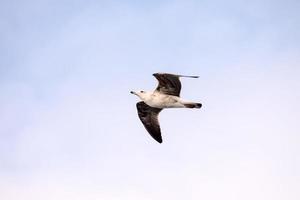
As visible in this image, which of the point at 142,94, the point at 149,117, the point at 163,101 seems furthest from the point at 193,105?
the point at 149,117

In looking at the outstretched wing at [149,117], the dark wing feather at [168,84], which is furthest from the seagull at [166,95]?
the outstretched wing at [149,117]

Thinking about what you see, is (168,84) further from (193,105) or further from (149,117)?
(149,117)

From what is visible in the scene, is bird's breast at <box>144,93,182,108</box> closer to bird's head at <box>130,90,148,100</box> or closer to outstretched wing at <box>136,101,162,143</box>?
bird's head at <box>130,90,148,100</box>

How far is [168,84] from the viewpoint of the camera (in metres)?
35.7

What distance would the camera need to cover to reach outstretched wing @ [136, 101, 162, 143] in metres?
40.3

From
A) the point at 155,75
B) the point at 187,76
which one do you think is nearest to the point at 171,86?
the point at 155,75

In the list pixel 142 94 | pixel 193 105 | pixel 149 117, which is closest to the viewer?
pixel 193 105

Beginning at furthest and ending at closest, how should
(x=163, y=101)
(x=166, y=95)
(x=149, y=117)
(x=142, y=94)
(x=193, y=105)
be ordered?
(x=149, y=117) → (x=142, y=94) → (x=163, y=101) → (x=166, y=95) → (x=193, y=105)

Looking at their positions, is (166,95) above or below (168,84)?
below

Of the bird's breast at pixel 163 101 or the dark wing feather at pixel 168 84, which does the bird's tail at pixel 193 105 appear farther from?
the dark wing feather at pixel 168 84

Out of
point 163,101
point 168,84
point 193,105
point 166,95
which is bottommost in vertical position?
point 193,105

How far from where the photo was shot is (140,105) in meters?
40.4

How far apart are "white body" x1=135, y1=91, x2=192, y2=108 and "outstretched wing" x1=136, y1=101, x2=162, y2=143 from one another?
3.05 m

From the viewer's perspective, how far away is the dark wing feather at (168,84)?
3491 cm
